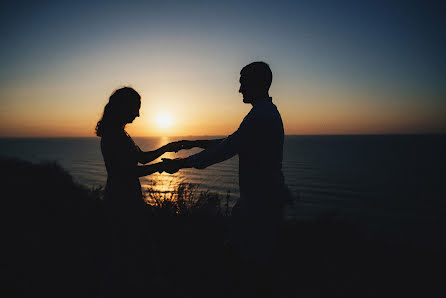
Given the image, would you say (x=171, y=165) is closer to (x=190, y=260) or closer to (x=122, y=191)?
(x=122, y=191)

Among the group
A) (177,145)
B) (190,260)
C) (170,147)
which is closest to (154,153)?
(170,147)

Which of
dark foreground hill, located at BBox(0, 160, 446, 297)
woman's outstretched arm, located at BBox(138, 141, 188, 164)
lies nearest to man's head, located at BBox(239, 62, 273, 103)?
woman's outstretched arm, located at BBox(138, 141, 188, 164)

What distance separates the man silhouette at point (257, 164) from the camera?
96.6 inches

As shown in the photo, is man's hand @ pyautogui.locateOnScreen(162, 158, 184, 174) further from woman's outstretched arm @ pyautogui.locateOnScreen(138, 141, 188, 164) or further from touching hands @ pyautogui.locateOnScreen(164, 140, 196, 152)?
touching hands @ pyautogui.locateOnScreen(164, 140, 196, 152)

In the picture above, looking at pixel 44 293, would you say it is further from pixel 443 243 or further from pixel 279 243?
pixel 443 243

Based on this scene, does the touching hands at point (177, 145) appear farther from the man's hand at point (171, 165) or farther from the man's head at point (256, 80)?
the man's head at point (256, 80)

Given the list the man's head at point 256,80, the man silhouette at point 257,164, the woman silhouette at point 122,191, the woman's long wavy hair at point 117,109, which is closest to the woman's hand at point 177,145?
the woman silhouette at point 122,191

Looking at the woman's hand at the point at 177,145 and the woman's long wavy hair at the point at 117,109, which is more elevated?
the woman's long wavy hair at the point at 117,109

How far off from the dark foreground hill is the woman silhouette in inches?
4.1

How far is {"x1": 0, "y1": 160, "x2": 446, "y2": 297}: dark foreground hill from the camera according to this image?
399 centimetres

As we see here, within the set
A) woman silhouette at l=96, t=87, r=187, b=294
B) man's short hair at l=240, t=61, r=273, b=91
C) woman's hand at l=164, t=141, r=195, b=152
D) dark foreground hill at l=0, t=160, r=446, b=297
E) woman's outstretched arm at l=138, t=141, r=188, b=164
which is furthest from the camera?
dark foreground hill at l=0, t=160, r=446, b=297

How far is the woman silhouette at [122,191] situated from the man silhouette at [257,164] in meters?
0.90

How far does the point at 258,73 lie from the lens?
2.62m

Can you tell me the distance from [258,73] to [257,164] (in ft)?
3.28
